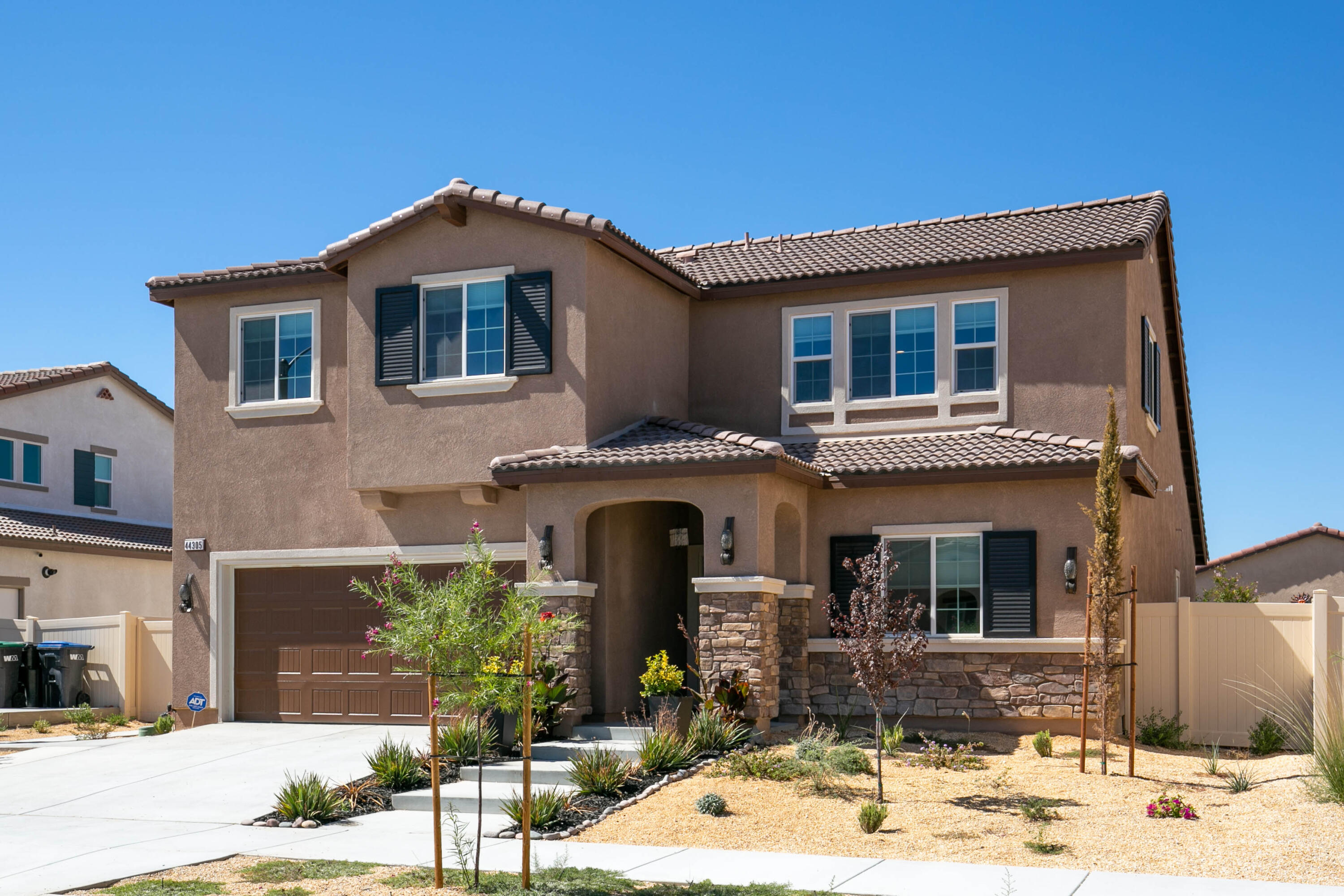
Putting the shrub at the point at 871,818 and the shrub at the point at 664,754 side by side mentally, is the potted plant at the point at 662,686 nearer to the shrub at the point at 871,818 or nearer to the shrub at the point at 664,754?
the shrub at the point at 664,754

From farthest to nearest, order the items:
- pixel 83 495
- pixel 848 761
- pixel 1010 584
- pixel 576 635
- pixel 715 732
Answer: pixel 83 495
pixel 1010 584
pixel 576 635
pixel 715 732
pixel 848 761

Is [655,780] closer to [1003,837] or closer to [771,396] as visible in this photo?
[1003,837]

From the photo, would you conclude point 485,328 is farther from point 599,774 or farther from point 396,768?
point 599,774

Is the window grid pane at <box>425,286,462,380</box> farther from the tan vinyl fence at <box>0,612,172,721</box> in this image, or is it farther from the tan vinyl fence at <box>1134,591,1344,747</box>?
the tan vinyl fence at <box>1134,591,1344,747</box>

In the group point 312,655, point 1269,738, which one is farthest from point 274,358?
point 1269,738

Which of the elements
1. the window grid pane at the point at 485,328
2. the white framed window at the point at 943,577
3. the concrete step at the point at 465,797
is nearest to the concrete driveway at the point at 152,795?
the concrete step at the point at 465,797

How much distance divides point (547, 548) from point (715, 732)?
339 cm

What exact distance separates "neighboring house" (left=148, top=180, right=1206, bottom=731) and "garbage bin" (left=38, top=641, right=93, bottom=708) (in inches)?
149

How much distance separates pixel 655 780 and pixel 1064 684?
5919 millimetres

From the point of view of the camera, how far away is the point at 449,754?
47.9 ft

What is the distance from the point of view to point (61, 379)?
1199 inches

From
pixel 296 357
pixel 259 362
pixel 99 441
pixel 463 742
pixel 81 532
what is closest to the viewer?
pixel 463 742

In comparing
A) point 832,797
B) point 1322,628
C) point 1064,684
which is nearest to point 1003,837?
point 832,797

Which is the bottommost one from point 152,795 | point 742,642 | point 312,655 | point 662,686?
point 152,795
